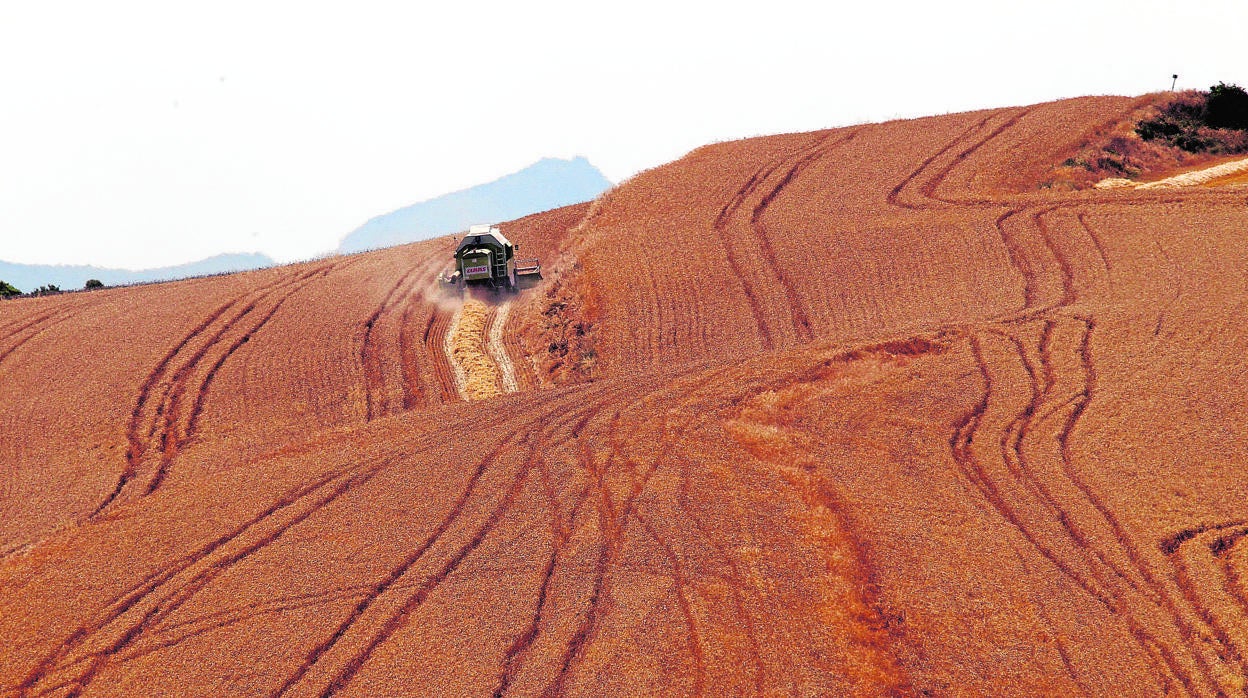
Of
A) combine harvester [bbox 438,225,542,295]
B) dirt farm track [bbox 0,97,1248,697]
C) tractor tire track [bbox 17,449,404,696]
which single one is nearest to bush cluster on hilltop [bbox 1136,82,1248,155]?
dirt farm track [bbox 0,97,1248,697]

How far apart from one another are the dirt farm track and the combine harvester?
4.68 m

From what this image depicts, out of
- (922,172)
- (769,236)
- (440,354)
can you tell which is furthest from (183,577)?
(922,172)

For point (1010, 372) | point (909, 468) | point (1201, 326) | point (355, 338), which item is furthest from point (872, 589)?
point (355, 338)

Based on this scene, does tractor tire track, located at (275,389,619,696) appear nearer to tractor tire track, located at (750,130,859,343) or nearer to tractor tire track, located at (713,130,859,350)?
tractor tire track, located at (713,130,859,350)

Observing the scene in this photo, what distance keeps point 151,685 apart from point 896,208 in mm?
30392

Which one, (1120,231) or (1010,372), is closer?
(1010,372)

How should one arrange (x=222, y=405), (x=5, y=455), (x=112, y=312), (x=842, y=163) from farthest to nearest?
(x=842, y=163)
(x=112, y=312)
(x=222, y=405)
(x=5, y=455)

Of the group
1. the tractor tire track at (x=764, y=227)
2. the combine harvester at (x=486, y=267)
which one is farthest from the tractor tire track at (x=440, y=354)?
the tractor tire track at (x=764, y=227)

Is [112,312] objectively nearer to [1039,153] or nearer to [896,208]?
[896,208]

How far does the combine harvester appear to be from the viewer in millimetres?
33812

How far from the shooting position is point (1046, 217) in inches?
1172

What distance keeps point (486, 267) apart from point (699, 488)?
852 inches

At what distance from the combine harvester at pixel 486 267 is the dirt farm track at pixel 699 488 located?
468 cm

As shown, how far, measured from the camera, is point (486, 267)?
1330 inches
